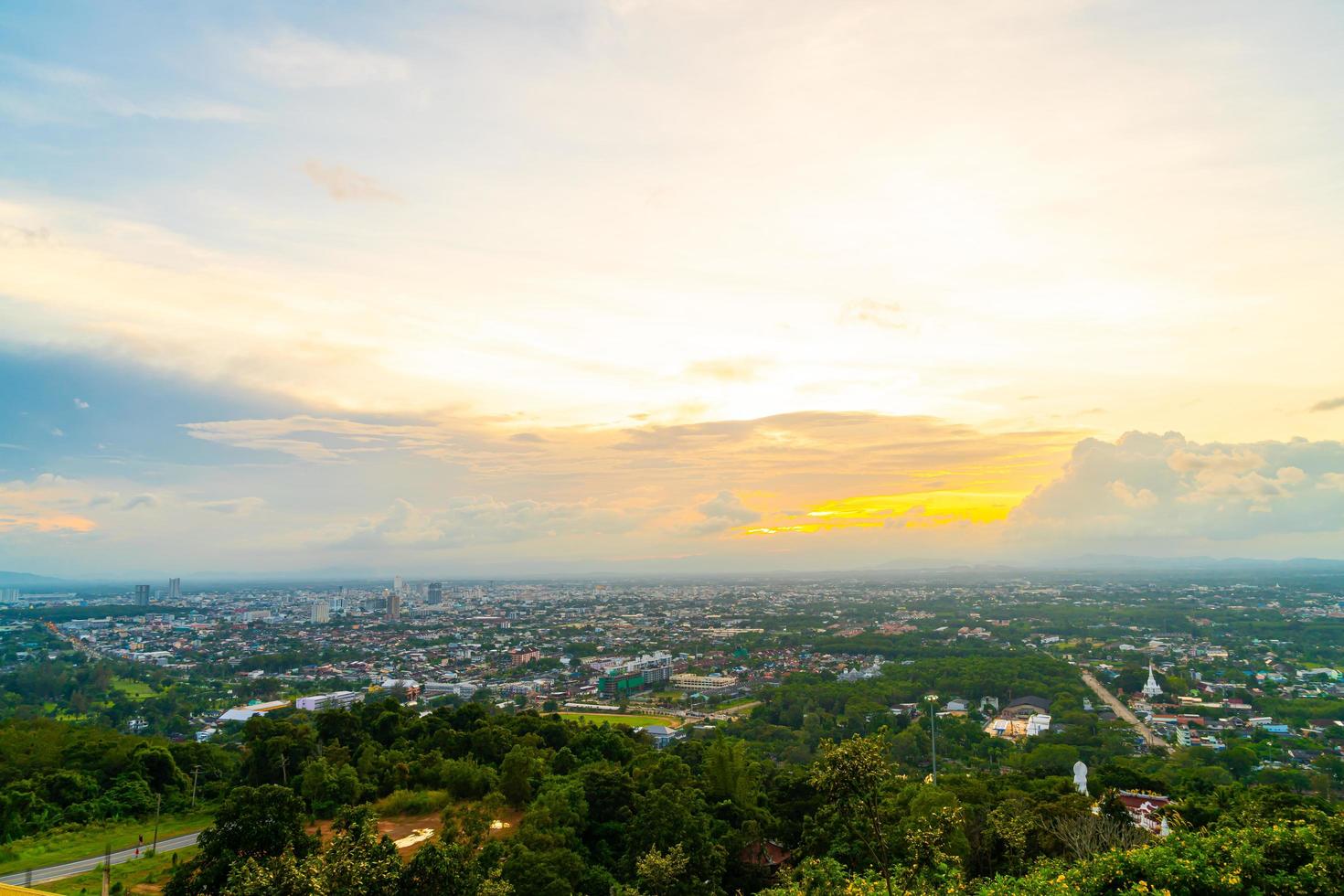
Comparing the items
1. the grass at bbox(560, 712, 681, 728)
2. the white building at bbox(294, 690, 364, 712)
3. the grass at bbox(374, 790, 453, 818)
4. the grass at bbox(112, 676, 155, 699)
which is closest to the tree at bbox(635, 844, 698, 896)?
the grass at bbox(374, 790, 453, 818)

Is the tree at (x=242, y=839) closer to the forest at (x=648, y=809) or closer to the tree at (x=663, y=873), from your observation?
the forest at (x=648, y=809)

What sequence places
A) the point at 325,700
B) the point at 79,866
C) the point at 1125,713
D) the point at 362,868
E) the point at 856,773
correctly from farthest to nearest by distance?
the point at 325,700 → the point at 1125,713 → the point at 79,866 → the point at 362,868 → the point at 856,773

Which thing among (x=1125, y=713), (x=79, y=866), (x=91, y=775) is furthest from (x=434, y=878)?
(x=1125, y=713)

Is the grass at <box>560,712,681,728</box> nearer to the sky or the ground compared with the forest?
nearer to the ground

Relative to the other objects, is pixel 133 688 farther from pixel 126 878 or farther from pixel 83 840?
pixel 126 878

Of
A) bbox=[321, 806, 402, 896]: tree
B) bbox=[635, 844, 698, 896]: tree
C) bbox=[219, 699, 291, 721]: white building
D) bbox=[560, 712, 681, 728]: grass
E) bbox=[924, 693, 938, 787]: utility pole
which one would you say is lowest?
bbox=[560, 712, 681, 728]: grass

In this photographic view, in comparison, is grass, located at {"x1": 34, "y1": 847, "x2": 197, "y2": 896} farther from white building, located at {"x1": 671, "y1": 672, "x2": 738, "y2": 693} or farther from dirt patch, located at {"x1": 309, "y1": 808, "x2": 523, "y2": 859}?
white building, located at {"x1": 671, "y1": 672, "x2": 738, "y2": 693}

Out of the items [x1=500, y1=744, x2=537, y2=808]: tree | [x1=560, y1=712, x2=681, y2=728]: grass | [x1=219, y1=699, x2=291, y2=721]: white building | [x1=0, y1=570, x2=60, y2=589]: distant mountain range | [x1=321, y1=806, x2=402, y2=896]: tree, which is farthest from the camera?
[x1=0, y1=570, x2=60, y2=589]: distant mountain range
